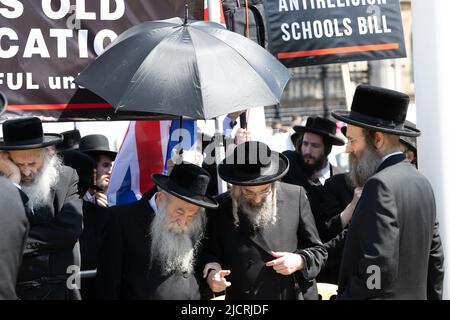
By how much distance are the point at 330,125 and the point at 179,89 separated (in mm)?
2967

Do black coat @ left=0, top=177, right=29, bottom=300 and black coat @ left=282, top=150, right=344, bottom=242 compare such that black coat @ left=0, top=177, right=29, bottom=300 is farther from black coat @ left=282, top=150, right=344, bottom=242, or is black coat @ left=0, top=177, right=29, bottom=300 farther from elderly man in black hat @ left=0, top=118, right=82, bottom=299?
black coat @ left=282, top=150, right=344, bottom=242

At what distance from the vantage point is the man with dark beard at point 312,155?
7.44 meters

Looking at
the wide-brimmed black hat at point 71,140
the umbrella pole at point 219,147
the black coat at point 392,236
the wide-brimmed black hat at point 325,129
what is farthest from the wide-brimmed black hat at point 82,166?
the black coat at point 392,236

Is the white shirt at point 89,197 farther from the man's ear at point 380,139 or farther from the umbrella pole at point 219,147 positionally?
the man's ear at point 380,139

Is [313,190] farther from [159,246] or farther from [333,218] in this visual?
[159,246]

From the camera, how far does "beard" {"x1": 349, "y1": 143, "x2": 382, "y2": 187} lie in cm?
527

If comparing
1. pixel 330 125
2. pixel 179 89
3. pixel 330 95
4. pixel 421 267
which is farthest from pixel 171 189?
pixel 330 95

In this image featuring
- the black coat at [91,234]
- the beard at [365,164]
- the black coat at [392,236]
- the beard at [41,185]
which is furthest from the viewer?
the black coat at [91,234]

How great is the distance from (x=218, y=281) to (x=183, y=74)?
1.33m

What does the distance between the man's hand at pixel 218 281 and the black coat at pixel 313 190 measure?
1121 millimetres

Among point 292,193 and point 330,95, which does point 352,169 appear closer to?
point 292,193

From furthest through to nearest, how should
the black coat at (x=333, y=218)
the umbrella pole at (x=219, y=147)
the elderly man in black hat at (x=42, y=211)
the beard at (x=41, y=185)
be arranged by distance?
the umbrella pole at (x=219, y=147) → the black coat at (x=333, y=218) → the beard at (x=41, y=185) → the elderly man in black hat at (x=42, y=211)

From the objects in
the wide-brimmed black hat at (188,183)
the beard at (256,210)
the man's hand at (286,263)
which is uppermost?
the wide-brimmed black hat at (188,183)
